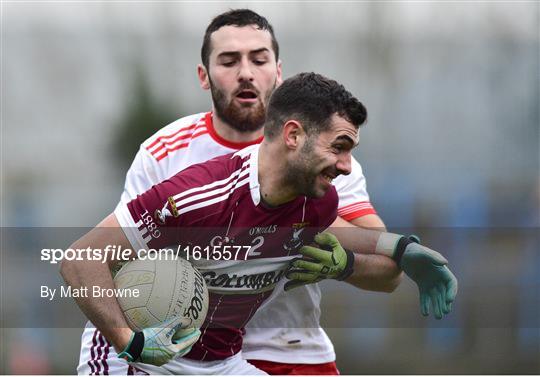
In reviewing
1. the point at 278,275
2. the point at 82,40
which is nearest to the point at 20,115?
the point at 82,40

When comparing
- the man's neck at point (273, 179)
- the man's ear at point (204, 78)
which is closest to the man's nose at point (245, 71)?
the man's ear at point (204, 78)

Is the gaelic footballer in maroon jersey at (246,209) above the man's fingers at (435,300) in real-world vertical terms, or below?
above

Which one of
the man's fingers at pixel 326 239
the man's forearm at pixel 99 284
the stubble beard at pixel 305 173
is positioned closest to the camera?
the man's forearm at pixel 99 284

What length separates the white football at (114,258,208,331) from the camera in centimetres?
409

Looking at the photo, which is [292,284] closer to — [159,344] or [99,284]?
[159,344]

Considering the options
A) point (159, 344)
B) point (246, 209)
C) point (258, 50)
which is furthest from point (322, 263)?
point (258, 50)

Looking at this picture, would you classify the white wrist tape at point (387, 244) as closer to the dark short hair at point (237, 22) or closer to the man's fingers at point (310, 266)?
the man's fingers at point (310, 266)

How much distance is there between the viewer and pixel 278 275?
459 centimetres

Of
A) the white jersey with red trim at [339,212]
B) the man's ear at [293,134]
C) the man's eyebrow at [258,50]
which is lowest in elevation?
the white jersey with red trim at [339,212]

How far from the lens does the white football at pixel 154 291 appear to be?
409 centimetres

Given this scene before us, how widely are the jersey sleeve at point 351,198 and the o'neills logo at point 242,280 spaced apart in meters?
0.53

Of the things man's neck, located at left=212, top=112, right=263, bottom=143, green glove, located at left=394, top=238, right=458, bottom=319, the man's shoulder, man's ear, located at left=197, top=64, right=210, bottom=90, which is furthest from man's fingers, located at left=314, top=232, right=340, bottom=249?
man's ear, located at left=197, top=64, right=210, bottom=90

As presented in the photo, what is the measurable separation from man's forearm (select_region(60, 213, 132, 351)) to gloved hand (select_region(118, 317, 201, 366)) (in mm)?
41

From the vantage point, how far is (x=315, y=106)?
421cm
